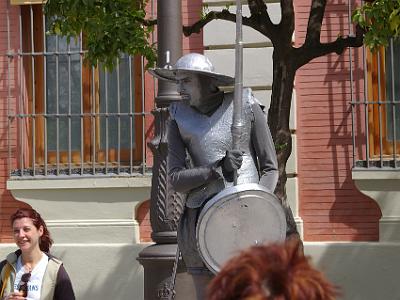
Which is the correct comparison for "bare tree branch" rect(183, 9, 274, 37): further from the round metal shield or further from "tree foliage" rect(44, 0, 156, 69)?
the round metal shield

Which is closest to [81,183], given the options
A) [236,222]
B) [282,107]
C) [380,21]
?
[282,107]

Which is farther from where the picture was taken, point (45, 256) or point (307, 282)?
point (45, 256)

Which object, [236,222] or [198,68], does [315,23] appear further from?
[236,222]

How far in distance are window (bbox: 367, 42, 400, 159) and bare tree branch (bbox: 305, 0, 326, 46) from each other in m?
2.80

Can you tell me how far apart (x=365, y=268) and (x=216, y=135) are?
6027mm

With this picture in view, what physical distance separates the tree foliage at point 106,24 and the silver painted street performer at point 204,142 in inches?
117

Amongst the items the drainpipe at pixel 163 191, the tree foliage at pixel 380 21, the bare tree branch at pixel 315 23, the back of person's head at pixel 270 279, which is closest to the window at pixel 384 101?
the bare tree branch at pixel 315 23

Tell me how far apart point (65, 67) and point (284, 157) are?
463 centimetres

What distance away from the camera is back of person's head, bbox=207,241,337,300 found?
9.16 ft

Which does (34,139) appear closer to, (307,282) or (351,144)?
(351,144)

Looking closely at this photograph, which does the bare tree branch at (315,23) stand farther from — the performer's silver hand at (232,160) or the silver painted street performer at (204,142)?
→ the performer's silver hand at (232,160)

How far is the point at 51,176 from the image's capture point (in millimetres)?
12742

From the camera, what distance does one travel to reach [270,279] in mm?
2809

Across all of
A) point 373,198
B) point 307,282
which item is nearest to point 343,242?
point 373,198
